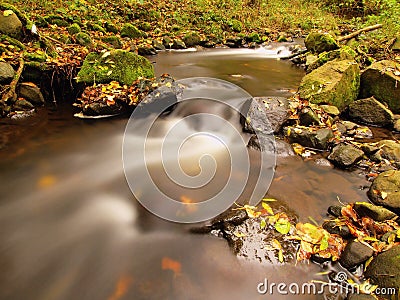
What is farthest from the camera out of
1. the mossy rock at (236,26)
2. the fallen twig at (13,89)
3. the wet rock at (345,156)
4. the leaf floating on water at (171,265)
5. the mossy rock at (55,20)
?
the mossy rock at (236,26)

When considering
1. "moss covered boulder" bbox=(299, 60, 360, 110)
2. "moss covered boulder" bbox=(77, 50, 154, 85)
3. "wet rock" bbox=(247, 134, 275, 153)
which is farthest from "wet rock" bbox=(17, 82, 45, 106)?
"moss covered boulder" bbox=(299, 60, 360, 110)

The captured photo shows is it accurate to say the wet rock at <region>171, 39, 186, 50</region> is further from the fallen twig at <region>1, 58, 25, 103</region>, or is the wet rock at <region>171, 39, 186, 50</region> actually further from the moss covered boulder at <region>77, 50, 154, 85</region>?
the fallen twig at <region>1, 58, 25, 103</region>

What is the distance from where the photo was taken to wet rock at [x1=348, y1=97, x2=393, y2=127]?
5910 mm

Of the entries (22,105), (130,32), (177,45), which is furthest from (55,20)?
(22,105)

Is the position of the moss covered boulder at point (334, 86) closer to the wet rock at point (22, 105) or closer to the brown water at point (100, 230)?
the brown water at point (100, 230)

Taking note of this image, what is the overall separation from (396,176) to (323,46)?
8.52 meters

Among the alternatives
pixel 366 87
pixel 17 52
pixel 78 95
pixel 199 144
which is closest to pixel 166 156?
pixel 199 144

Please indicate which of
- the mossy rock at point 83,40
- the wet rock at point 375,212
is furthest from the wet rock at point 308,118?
the mossy rock at point 83,40

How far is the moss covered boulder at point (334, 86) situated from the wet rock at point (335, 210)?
327 cm

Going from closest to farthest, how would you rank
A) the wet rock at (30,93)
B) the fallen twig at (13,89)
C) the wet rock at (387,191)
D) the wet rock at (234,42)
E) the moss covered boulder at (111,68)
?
the wet rock at (387,191)
the fallen twig at (13,89)
the wet rock at (30,93)
the moss covered boulder at (111,68)
the wet rock at (234,42)

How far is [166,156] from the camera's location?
15.7ft

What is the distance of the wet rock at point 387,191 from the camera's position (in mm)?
3492

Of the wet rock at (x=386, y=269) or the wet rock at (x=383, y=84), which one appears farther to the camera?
the wet rock at (x=383, y=84)

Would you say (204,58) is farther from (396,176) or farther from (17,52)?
(396,176)
